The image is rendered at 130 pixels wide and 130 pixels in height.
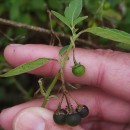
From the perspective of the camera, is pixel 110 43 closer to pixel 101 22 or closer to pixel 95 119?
pixel 101 22

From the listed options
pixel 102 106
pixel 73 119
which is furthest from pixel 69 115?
pixel 102 106

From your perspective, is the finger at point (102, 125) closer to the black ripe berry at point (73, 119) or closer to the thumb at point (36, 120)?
the thumb at point (36, 120)

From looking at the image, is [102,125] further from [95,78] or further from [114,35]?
[114,35]

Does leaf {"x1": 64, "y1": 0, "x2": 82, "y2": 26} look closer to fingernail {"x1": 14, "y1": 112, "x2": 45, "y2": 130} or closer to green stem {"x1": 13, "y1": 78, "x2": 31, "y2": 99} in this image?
fingernail {"x1": 14, "y1": 112, "x2": 45, "y2": 130}

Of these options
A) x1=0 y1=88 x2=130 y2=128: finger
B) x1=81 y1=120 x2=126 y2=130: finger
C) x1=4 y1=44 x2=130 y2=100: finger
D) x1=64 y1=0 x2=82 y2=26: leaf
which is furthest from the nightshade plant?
x1=81 y1=120 x2=126 y2=130: finger

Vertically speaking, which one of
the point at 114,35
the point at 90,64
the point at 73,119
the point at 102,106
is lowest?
the point at 102,106

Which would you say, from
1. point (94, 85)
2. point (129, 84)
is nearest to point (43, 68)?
point (94, 85)

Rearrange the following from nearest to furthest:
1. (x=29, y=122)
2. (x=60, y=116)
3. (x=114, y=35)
→ (x=114, y=35) < (x=60, y=116) < (x=29, y=122)
